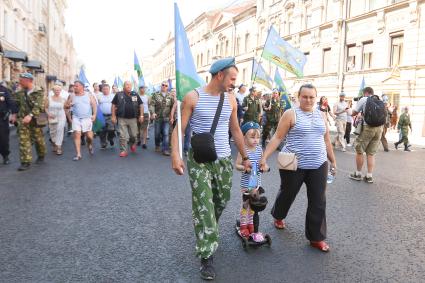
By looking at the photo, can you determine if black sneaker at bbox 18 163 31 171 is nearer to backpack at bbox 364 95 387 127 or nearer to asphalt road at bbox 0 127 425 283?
asphalt road at bbox 0 127 425 283

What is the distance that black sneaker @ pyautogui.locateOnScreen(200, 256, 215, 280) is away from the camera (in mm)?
3385

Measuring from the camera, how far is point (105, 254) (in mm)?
3896

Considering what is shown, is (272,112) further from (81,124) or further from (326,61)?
(326,61)

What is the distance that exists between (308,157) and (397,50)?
24020 mm

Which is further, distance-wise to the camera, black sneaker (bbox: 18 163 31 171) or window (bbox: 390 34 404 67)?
window (bbox: 390 34 404 67)

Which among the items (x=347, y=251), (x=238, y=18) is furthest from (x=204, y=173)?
(x=238, y=18)

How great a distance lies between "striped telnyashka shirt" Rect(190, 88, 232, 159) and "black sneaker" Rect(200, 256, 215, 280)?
2.83 ft

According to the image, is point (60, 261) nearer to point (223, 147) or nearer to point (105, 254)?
point (105, 254)

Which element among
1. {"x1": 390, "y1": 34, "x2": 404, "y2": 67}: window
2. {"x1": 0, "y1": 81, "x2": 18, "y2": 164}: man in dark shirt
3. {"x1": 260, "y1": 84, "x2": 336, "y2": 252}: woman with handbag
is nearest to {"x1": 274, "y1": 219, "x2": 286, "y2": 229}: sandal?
{"x1": 260, "y1": 84, "x2": 336, "y2": 252}: woman with handbag

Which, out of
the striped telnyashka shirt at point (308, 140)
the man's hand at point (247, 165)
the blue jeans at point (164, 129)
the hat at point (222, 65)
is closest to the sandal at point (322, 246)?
the striped telnyashka shirt at point (308, 140)

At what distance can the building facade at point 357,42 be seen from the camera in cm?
2398

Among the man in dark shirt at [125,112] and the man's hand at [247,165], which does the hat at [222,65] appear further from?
the man in dark shirt at [125,112]

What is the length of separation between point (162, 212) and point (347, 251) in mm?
2304

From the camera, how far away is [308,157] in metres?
4.37
